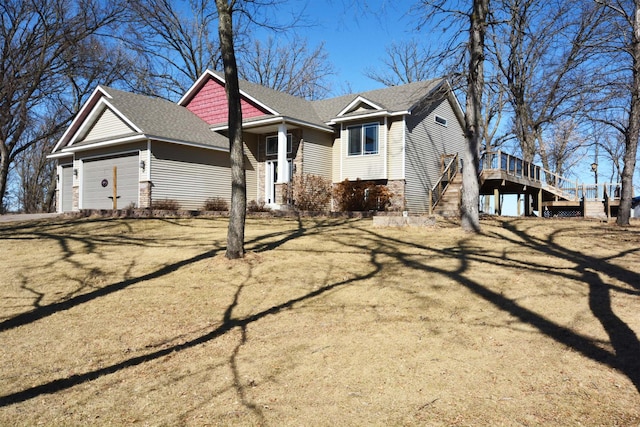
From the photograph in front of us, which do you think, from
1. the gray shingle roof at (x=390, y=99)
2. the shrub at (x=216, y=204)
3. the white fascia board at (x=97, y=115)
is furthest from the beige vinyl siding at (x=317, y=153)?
the white fascia board at (x=97, y=115)

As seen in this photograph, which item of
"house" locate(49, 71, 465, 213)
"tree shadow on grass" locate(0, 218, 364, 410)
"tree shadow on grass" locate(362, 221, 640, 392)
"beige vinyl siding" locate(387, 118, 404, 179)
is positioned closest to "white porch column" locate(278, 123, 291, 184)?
"house" locate(49, 71, 465, 213)

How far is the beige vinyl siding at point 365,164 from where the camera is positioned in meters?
20.2

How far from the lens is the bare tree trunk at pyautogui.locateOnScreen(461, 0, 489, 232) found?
1262 centimetres

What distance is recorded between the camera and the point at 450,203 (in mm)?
18359

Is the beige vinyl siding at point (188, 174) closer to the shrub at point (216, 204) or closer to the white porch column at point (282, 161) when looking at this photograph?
the shrub at point (216, 204)

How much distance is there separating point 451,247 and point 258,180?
1355 cm

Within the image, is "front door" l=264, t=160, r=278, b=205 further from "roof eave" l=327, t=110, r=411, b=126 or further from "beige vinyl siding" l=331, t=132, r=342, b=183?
"roof eave" l=327, t=110, r=411, b=126

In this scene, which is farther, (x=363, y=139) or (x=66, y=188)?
(x=66, y=188)

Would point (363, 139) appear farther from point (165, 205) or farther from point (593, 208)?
point (593, 208)

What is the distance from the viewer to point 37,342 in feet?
19.4

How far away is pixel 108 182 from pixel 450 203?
46.9 ft

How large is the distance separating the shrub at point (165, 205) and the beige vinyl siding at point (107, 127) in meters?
3.14

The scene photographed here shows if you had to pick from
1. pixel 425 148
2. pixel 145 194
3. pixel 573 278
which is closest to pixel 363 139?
pixel 425 148

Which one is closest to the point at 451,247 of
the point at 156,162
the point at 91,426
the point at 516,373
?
the point at 516,373
